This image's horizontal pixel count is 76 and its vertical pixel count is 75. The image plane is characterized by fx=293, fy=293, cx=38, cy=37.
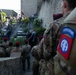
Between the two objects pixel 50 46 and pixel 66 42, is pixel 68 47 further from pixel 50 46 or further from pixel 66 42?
pixel 50 46

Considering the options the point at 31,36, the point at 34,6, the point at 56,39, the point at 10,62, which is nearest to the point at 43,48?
the point at 56,39

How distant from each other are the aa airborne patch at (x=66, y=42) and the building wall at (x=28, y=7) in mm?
41595

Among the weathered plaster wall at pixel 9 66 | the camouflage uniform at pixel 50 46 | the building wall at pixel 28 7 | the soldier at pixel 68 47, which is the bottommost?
the building wall at pixel 28 7

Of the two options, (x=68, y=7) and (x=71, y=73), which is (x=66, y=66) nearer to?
(x=71, y=73)

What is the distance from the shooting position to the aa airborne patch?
164cm

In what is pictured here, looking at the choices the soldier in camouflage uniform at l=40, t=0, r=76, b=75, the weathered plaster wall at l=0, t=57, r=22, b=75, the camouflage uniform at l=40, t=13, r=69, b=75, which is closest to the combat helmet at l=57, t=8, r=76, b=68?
the soldier in camouflage uniform at l=40, t=0, r=76, b=75

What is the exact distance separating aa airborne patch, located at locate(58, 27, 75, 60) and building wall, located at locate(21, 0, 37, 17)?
41595 mm

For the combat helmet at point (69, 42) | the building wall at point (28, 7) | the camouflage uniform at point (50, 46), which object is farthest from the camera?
the building wall at point (28, 7)

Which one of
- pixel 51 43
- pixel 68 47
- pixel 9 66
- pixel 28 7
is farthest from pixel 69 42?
pixel 28 7

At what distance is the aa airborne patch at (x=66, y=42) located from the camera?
1.64 meters

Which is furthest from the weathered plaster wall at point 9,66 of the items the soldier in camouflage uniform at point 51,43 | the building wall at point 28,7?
the building wall at point 28,7

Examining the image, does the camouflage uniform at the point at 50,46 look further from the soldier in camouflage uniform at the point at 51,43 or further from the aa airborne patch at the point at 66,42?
the aa airborne patch at the point at 66,42

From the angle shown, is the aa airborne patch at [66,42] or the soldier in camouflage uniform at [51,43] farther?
the soldier in camouflage uniform at [51,43]

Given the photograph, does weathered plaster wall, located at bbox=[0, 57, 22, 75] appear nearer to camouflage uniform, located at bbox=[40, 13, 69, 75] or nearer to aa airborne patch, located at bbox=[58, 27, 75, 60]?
camouflage uniform, located at bbox=[40, 13, 69, 75]
